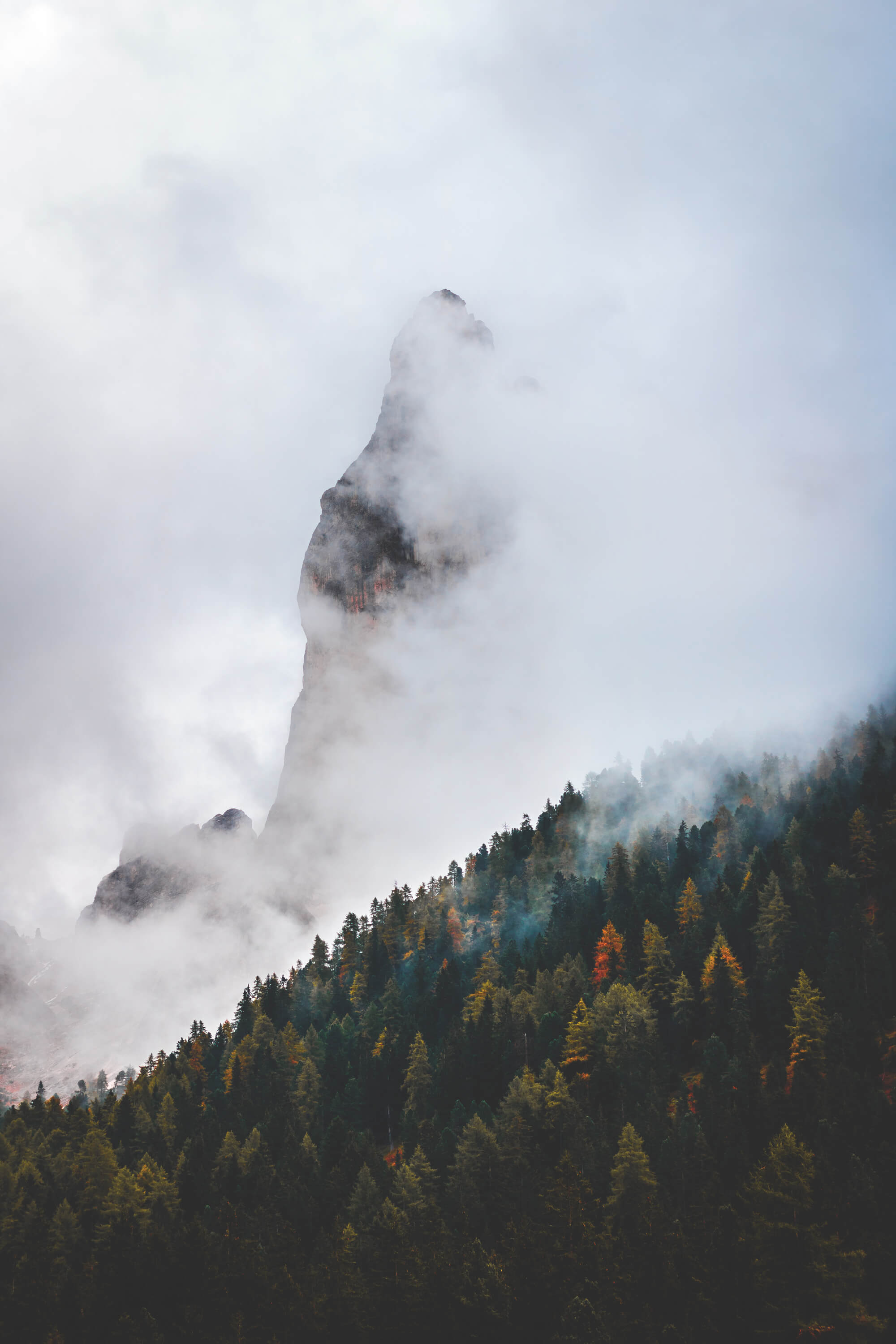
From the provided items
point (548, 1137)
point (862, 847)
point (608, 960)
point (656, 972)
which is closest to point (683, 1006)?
point (656, 972)

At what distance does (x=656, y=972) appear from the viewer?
82750 mm

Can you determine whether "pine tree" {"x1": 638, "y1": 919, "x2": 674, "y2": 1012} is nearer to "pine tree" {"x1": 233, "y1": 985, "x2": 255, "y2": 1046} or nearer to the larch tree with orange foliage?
the larch tree with orange foliage

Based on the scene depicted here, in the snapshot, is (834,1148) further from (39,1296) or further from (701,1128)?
(39,1296)

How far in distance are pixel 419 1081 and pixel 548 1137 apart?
1832cm

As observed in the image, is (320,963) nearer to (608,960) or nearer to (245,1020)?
(245,1020)

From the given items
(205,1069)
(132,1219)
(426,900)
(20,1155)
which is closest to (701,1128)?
(132,1219)

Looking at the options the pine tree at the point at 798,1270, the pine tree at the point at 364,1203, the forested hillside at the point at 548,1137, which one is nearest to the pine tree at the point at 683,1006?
the forested hillside at the point at 548,1137

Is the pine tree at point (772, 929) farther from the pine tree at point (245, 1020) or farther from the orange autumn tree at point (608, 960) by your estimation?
the pine tree at point (245, 1020)

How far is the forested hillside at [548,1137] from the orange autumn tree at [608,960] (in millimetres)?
436

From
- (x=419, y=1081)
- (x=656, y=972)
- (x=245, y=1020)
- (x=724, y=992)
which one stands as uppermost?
(x=245, y=1020)

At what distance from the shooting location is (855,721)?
15075 cm

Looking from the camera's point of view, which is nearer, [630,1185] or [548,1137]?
[630,1185]

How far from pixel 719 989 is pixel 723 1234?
2927 centimetres

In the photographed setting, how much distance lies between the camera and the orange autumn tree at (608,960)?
287 feet
